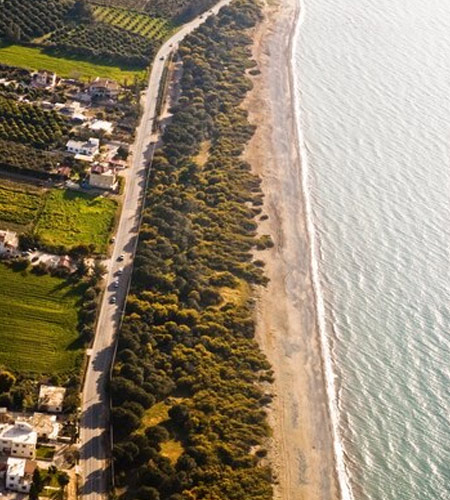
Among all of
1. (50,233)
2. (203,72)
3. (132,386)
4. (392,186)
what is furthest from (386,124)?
(132,386)

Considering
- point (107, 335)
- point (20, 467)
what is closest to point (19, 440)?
point (20, 467)

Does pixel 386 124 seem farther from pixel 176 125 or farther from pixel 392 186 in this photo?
pixel 176 125

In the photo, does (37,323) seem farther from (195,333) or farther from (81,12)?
(81,12)

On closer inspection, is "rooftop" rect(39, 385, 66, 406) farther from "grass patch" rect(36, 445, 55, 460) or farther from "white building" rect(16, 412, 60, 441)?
"grass patch" rect(36, 445, 55, 460)

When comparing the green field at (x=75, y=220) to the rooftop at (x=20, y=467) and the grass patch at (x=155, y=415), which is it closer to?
the grass patch at (x=155, y=415)

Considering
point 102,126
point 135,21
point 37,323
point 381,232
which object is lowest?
point 37,323
